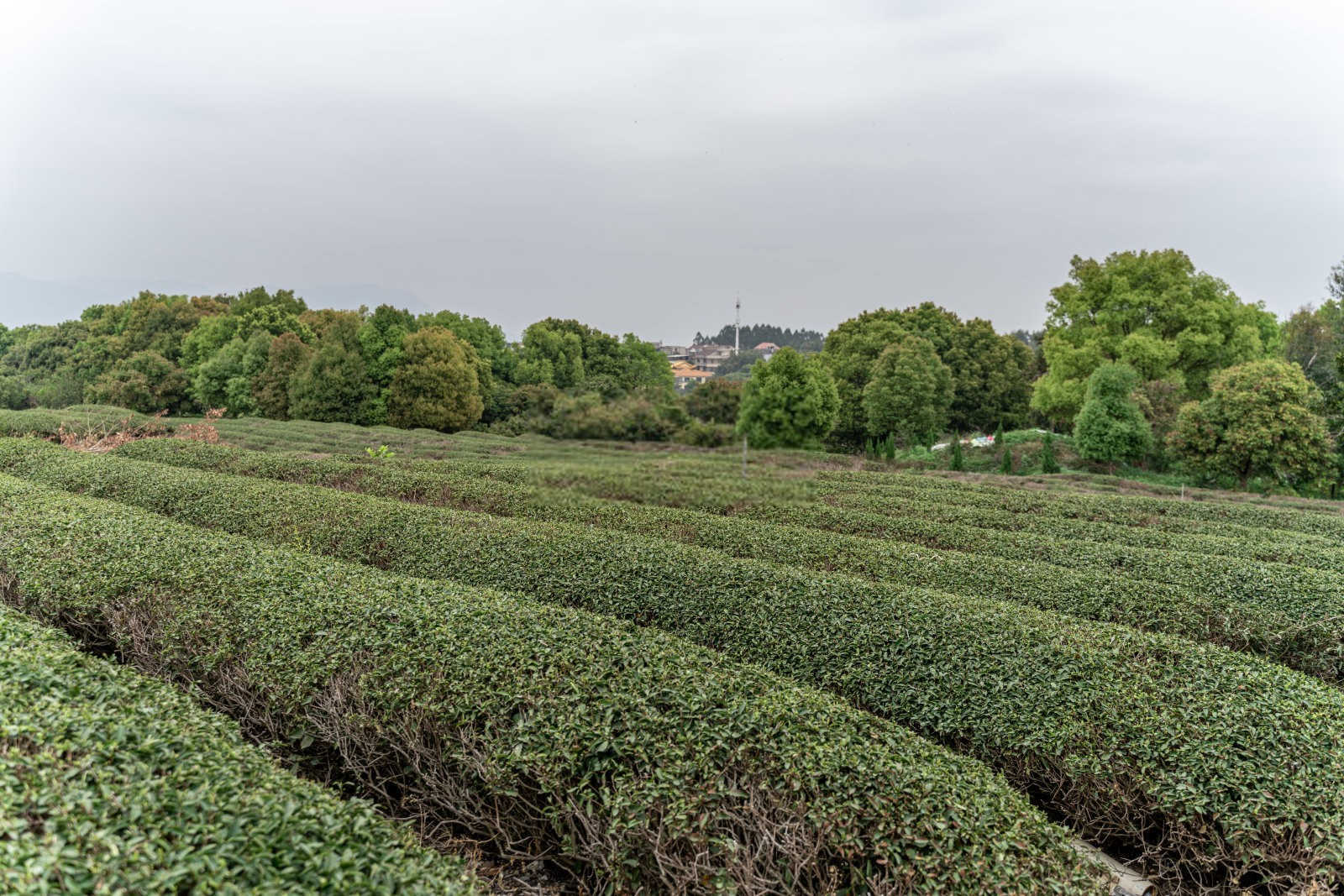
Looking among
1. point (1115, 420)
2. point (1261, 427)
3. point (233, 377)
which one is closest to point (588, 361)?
point (233, 377)

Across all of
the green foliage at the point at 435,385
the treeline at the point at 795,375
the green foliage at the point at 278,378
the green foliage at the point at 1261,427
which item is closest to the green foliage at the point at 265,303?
the treeline at the point at 795,375

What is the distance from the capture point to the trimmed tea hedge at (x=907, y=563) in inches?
222

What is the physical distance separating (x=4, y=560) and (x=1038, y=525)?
11947mm

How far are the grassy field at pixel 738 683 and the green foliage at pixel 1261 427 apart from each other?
11560 mm

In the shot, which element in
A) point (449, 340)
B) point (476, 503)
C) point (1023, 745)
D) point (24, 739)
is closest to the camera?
point (24, 739)

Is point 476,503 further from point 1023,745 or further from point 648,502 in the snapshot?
point 1023,745

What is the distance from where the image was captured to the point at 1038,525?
938 cm

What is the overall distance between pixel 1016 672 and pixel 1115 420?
63.6ft

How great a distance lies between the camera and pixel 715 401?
10.3m

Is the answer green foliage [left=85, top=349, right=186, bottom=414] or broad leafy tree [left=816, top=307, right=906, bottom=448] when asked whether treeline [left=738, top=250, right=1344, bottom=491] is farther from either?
green foliage [left=85, top=349, right=186, bottom=414]

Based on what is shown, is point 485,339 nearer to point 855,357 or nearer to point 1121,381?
point 855,357

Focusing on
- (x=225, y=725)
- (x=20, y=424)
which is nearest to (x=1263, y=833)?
(x=225, y=725)

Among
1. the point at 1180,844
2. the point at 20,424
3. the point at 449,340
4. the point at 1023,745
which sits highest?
the point at 449,340

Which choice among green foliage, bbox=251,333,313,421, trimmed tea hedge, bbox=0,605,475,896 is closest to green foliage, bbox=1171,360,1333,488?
trimmed tea hedge, bbox=0,605,475,896
